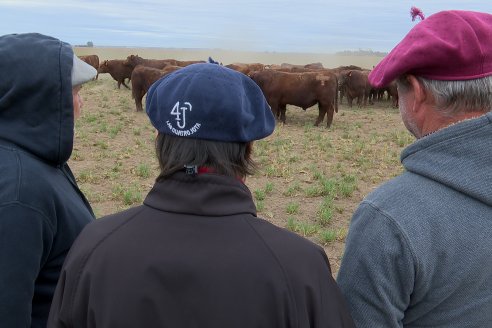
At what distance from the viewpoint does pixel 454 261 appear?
1593 millimetres

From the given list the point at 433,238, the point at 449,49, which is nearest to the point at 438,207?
A: the point at 433,238

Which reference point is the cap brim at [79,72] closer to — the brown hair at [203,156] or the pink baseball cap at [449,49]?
the brown hair at [203,156]

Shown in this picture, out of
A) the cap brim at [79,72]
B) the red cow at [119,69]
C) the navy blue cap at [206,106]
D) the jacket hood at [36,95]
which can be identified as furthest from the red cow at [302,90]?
the navy blue cap at [206,106]

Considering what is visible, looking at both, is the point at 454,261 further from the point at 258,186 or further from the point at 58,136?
the point at 258,186

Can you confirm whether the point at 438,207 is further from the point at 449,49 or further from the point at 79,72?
the point at 79,72

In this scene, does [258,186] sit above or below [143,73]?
below

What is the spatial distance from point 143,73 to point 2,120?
54.0ft

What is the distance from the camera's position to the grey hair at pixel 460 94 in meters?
1.62

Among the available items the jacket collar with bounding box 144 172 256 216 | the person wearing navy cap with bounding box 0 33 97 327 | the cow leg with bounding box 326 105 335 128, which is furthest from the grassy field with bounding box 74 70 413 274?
the jacket collar with bounding box 144 172 256 216

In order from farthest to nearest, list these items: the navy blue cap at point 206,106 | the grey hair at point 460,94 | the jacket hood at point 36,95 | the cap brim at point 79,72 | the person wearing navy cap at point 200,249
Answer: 1. the cap brim at point 79,72
2. the jacket hood at point 36,95
3. the grey hair at point 460,94
4. the navy blue cap at point 206,106
5. the person wearing navy cap at point 200,249

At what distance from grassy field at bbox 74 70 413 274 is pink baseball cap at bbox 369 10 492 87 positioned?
245 centimetres

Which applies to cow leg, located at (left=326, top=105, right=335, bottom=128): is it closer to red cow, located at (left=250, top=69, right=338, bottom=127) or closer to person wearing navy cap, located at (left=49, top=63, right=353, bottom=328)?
red cow, located at (left=250, top=69, right=338, bottom=127)

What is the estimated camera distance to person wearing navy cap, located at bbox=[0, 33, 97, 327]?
1895mm

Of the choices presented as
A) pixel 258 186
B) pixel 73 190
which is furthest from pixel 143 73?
pixel 73 190
